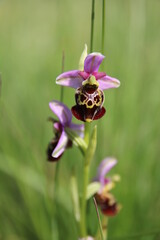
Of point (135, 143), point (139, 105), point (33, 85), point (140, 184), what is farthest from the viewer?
point (33, 85)

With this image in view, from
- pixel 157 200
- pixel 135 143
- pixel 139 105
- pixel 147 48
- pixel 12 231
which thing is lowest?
pixel 12 231

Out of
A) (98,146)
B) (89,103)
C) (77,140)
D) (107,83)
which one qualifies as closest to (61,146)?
(77,140)

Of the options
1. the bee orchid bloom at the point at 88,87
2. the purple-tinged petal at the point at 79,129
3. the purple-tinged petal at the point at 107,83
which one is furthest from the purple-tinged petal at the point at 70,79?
the purple-tinged petal at the point at 79,129

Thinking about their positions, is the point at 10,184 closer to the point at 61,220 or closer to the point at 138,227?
the point at 61,220

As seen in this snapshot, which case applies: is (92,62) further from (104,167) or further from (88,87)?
(104,167)

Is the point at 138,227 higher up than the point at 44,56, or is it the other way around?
the point at 44,56

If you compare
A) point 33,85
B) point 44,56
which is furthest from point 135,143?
point 44,56

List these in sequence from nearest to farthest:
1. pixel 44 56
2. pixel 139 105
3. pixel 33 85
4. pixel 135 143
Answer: pixel 135 143 < pixel 139 105 < pixel 33 85 < pixel 44 56

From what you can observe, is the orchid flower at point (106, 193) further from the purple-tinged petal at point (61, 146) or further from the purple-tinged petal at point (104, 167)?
the purple-tinged petal at point (61, 146)
